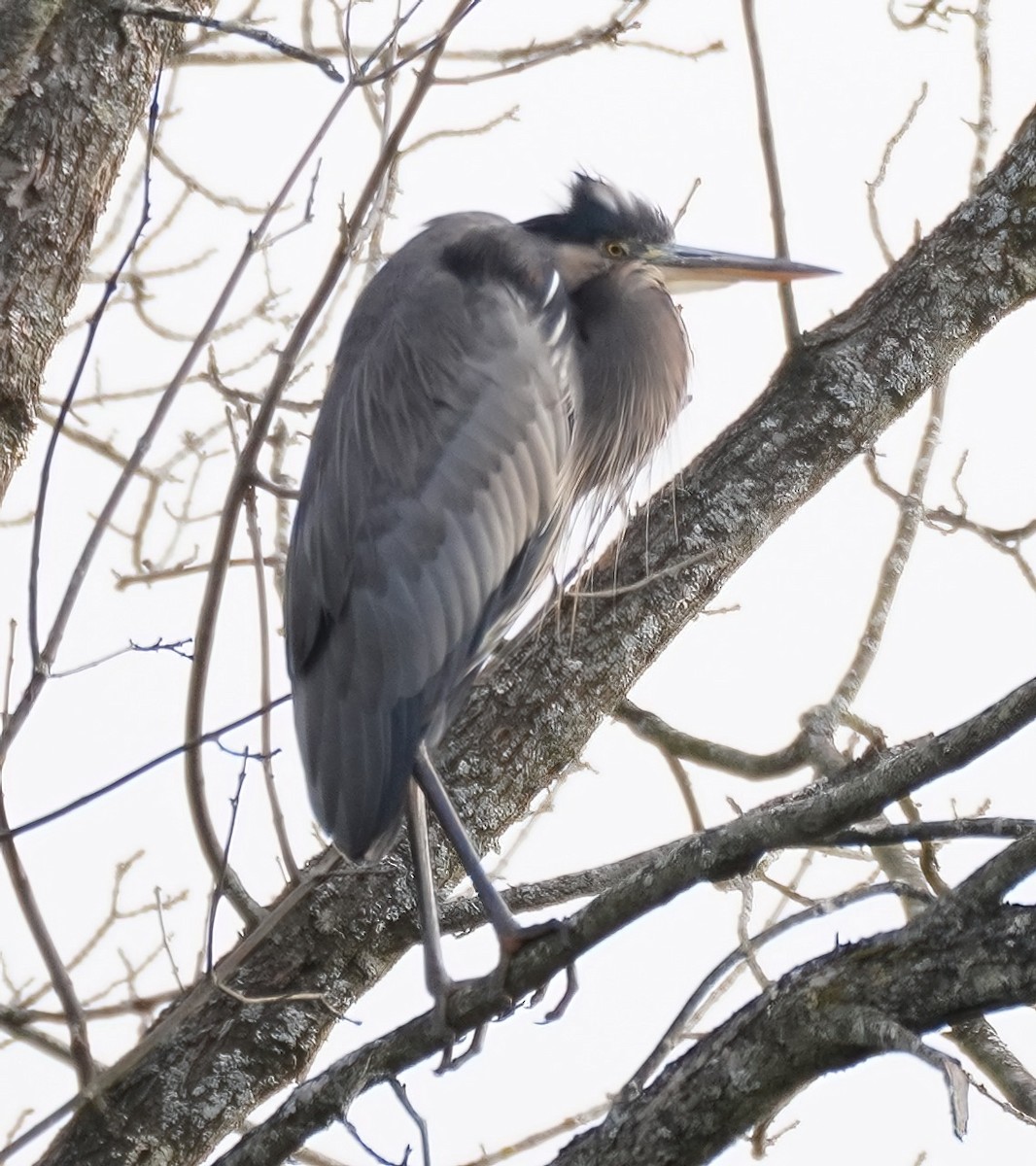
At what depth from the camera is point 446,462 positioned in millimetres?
2832

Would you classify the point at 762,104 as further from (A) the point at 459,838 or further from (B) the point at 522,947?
(B) the point at 522,947

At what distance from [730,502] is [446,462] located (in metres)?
0.50

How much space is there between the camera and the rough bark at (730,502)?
105 inches

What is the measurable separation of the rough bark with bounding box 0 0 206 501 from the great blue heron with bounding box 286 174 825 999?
0.59m

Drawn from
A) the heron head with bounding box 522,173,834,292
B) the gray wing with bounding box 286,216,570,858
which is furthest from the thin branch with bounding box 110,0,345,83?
the heron head with bounding box 522,173,834,292

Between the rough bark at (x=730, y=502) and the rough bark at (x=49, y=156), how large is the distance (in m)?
0.88

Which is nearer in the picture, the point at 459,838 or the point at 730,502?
the point at 459,838

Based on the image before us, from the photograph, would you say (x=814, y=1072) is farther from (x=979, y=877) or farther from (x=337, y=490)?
(x=337, y=490)

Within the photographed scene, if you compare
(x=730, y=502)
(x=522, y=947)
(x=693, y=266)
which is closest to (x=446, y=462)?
(x=730, y=502)

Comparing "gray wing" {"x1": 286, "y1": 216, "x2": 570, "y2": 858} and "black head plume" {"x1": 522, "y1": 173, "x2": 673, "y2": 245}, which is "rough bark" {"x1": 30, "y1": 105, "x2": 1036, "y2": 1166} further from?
"black head plume" {"x1": 522, "y1": 173, "x2": 673, "y2": 245}

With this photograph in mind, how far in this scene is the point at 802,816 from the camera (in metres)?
1.58

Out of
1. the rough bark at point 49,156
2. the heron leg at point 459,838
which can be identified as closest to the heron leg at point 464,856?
the heron leg at point 459,838

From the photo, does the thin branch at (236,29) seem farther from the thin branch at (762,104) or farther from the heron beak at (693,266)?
the heron beak at (693,266)

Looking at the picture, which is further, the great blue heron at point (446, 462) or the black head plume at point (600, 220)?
the black head plume at point (600, 220)
